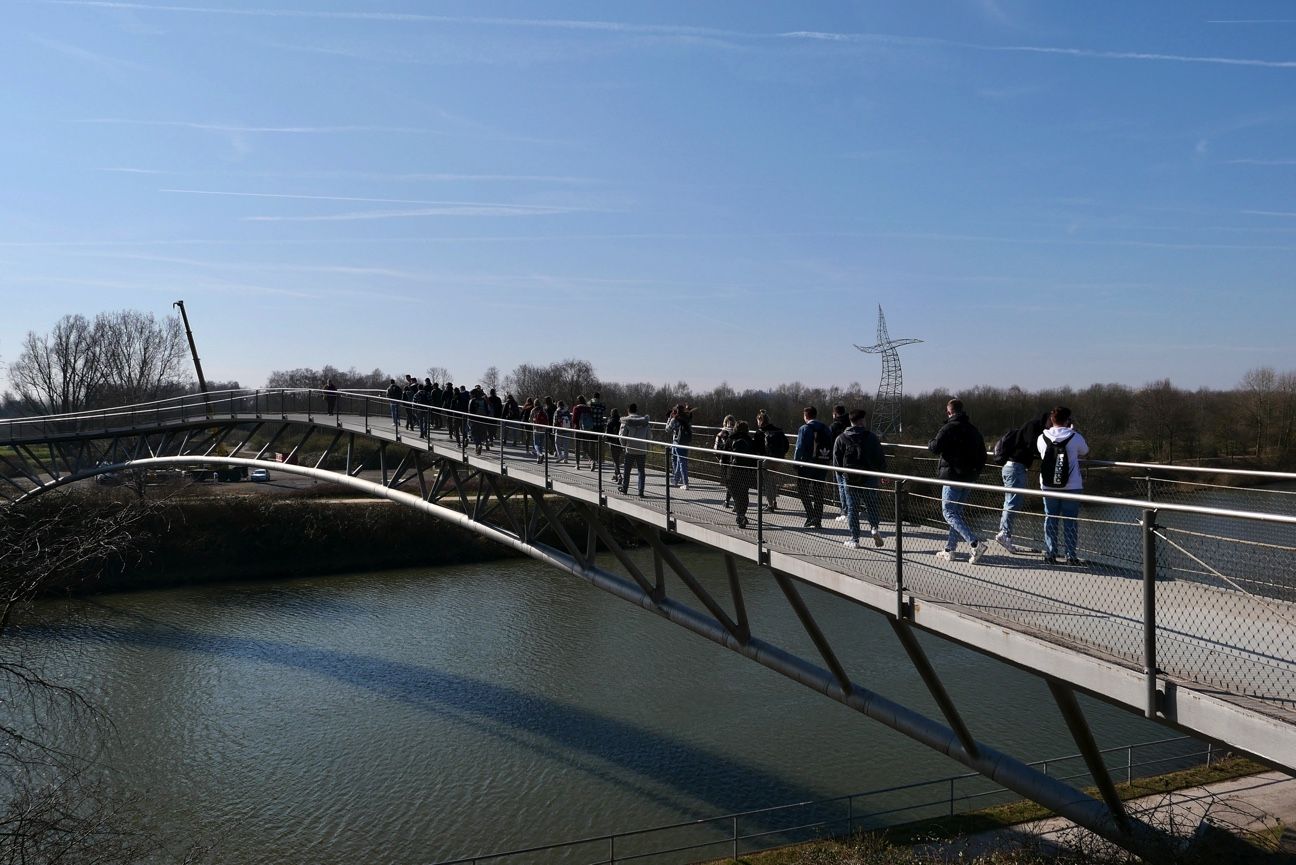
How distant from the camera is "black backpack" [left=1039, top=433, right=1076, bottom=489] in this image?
7.12m

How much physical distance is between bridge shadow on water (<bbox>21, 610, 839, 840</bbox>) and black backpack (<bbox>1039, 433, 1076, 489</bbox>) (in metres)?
8.50

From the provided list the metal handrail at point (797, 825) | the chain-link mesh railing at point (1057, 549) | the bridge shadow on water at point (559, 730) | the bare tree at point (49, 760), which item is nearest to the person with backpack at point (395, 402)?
the bare tree at point (49, 760)

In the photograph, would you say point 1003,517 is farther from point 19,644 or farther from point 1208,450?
point 1208,450

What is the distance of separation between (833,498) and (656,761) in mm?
9217

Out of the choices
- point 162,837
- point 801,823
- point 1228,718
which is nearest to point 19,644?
point 162,837

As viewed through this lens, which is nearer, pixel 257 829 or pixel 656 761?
pixel 257 829

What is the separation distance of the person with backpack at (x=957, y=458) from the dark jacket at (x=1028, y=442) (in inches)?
11.0

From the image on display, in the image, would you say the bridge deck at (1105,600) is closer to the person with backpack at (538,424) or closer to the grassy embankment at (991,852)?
the grassy embankment at (991,852)

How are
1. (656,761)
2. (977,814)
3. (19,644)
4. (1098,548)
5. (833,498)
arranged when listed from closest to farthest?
1. (1098,548)
2. (833,498)
3. (977,814)
4. (656,761)
5. (19,644)

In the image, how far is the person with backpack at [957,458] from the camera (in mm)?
7129

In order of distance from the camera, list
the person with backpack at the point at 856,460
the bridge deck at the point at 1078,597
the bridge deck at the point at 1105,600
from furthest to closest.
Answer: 1. the person with backpack at the point at 856,460
2. the bridge deck at the point at 1078,597
3. the bridge deck at the point at 1105,600

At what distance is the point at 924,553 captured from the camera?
770 centimetres

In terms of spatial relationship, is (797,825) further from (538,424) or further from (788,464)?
(538,424)

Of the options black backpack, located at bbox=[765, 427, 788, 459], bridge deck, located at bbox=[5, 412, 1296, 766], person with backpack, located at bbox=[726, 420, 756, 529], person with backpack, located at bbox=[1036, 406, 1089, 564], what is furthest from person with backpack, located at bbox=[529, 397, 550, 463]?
person with backpack, located at bbox=[1036, 406, 1089, 564]
